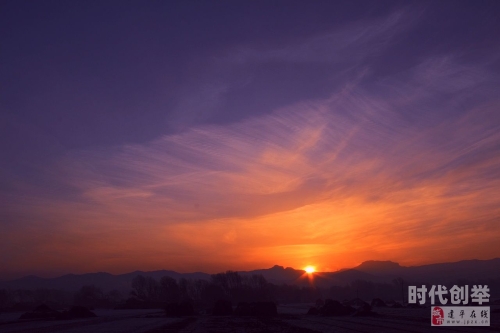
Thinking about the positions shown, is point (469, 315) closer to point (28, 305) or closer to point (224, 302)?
point (224, 302)

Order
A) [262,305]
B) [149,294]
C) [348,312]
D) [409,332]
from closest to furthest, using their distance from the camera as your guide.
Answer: [409,332], [348,312], [262,305], [149,294]

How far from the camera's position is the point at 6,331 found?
140 ft

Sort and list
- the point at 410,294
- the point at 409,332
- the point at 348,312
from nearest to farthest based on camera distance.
→ 1. the point at 409,332
2. the point at 410,294
3. the point at 348,312

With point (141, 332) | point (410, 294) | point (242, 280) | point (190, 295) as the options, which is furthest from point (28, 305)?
point (410, 294)

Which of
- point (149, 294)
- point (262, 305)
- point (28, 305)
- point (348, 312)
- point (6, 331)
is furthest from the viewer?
point (149, 294)

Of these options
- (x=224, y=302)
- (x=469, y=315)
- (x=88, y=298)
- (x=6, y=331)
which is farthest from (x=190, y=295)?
(x=469, y=315)

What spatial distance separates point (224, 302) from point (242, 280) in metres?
95.1

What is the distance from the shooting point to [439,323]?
38812 mm

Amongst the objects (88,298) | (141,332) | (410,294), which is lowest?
(88,298)

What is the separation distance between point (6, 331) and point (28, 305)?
346 feet

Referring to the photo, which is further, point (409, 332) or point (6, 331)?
point (6, 331)

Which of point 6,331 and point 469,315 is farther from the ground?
point 469,315

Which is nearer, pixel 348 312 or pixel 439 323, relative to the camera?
pixel 439 323

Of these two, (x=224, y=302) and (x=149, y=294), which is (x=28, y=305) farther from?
(x=224, y=302)
